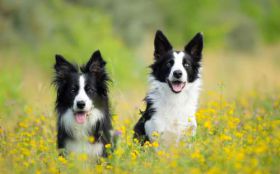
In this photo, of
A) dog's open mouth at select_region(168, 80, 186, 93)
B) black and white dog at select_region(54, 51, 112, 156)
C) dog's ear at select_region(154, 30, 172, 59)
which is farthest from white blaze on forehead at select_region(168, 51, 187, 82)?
black and white dog at select_region(54, 51, 112, 156)

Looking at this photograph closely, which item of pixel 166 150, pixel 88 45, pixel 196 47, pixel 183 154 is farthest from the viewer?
pixel 88 45

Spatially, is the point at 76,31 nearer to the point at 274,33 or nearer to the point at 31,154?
the point at 31,154

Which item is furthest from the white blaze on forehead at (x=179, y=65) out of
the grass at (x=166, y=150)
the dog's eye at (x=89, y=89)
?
the dog's eye at (x=89, y=89)

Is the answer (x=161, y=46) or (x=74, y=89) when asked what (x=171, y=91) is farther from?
(x=74, y=89)

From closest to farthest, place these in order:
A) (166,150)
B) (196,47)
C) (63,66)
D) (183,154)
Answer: (183,154)
(166,150)
(63,66)
(196,47)

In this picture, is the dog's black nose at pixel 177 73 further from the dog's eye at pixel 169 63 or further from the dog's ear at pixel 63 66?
the dog's ear at pixel 63 66

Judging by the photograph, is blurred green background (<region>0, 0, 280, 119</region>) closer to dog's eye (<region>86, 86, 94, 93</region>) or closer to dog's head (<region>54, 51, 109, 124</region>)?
dog's head (<region>54, 51, 109, 124</region>)

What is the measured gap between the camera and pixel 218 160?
539 centimetres

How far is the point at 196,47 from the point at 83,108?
1.94 metres

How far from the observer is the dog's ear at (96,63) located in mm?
6922

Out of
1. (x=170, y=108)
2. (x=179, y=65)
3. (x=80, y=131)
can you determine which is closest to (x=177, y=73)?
(x=179, y=65)

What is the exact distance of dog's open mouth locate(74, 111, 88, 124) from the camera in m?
6.82

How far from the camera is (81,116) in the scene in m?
6.83

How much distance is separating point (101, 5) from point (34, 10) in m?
4.99
